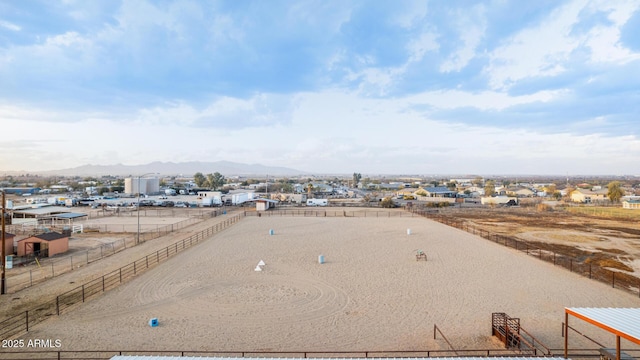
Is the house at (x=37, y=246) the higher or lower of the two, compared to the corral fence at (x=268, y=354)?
higher

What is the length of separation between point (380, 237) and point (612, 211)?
4042 cm

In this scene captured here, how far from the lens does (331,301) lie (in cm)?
1354

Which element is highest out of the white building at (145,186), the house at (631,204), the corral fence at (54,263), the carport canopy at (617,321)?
the white building at (145,186)

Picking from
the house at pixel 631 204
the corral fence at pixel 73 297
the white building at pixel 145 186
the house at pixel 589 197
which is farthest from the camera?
the white building at pixel 145 186

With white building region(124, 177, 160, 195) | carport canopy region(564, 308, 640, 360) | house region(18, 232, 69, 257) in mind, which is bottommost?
house region(18, 232, 69, 257)

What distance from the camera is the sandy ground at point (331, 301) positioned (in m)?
10.4

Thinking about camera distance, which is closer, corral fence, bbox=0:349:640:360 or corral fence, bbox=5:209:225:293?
corral fence, bbox=0:349:640:360

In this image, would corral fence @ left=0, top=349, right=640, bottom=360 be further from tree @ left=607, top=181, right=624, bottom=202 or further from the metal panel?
tree @ left=607, top=181, right=624, bottom=202

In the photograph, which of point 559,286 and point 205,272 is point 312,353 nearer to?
point 205,272

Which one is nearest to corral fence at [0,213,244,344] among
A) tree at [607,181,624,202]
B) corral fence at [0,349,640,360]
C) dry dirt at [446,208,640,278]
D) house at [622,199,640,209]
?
corral fence at [0,349,640,360]

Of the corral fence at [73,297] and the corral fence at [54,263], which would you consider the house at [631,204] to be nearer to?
the corral fence at [73,297]

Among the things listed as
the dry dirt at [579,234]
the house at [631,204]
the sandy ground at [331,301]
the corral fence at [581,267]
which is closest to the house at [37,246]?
the sandy ground at [331,301]

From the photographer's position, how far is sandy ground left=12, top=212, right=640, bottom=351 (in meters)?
10.4

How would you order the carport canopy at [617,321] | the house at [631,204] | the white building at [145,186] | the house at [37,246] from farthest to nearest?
the white building at [145,186]
the house at [631,204]
the house at [37,246]
the carport canopy at [617,321]
